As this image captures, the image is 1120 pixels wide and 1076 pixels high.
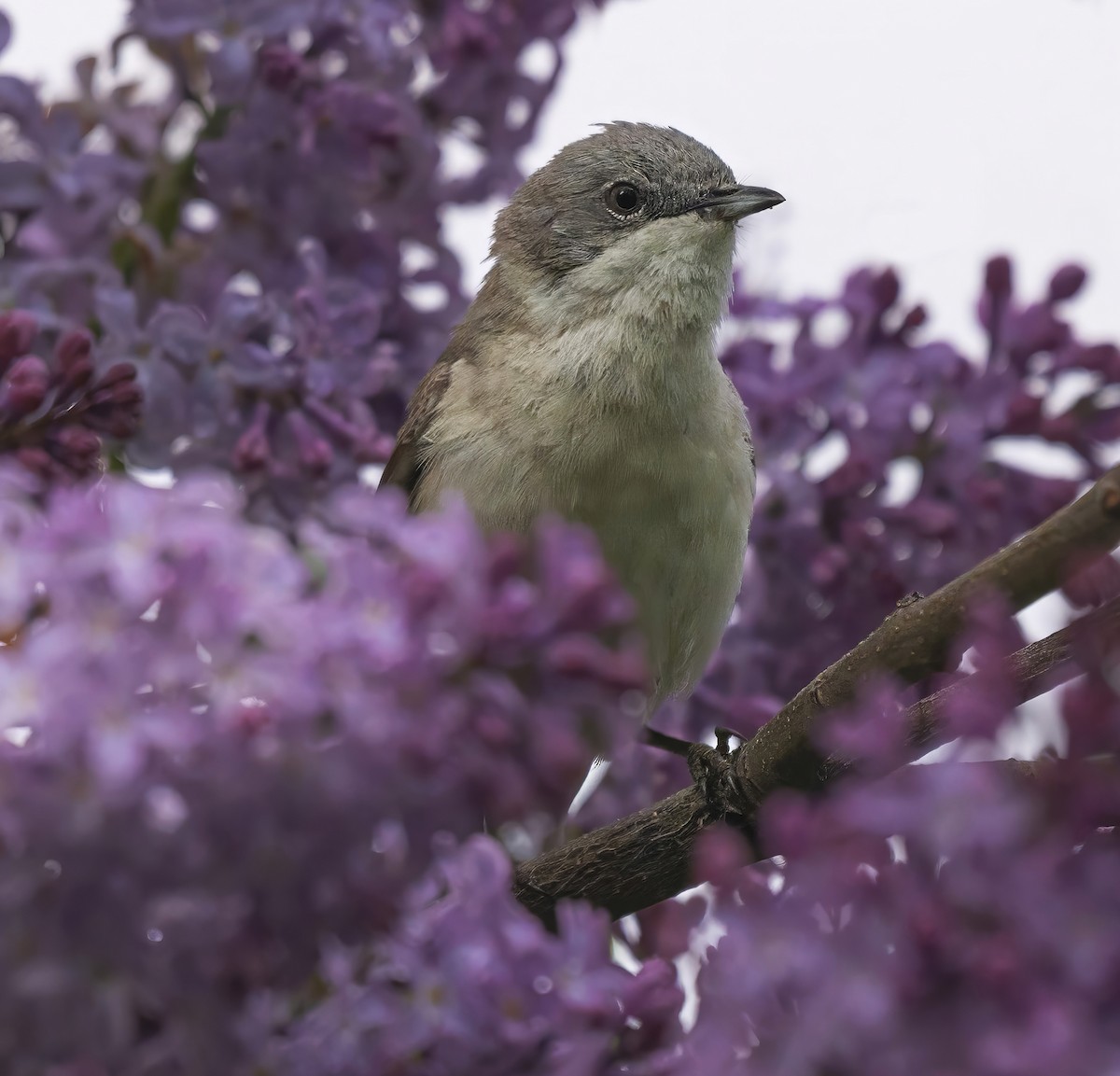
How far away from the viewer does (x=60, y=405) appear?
1914 mm

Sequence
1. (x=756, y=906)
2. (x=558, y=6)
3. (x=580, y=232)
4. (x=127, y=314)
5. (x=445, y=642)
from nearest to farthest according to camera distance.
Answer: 1. (x=756, y=906)
2. (x=445, y=642)
3. (x=127, y=314)
4. (x=558, y=6)
5. (x=580, y=232)

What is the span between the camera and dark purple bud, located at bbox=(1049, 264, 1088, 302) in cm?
265

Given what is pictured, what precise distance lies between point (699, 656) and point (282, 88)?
1365mm

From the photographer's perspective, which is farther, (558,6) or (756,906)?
(558,6)

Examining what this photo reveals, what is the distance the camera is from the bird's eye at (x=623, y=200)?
3.64 meters

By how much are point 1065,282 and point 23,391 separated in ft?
5.47

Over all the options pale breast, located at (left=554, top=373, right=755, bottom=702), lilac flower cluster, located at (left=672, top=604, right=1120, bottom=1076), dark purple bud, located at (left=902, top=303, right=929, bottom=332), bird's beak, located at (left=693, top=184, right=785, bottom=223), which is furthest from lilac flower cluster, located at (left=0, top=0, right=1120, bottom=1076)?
bird's beak, located at (left=693, top=184, right=785, bottom=223)

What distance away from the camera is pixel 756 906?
1188 millimetres

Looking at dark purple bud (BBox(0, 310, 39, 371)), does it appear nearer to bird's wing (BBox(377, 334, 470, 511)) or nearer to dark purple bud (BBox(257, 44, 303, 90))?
dark purple bud (BBox(257, 44, 303, 90))

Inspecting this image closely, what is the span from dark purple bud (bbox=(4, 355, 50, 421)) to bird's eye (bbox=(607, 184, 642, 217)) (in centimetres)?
203

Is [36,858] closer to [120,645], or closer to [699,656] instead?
[120,645]

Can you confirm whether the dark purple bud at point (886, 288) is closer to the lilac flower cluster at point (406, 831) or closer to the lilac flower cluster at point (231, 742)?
the lilac flower cluster at point (406, 831)

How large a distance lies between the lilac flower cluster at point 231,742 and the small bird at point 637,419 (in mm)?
1679

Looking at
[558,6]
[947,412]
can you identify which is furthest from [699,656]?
[558,6]
